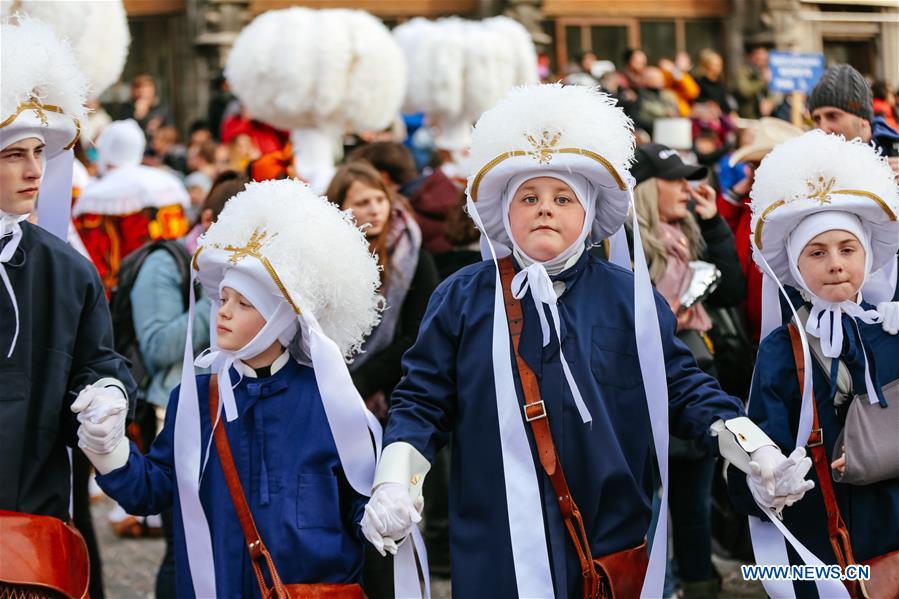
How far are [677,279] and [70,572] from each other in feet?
8.47

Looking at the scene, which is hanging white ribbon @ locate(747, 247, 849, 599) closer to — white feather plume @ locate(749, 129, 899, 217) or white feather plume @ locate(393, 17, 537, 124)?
white feather plume @ locate(749, 129, 899, 217)

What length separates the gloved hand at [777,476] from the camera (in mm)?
3275

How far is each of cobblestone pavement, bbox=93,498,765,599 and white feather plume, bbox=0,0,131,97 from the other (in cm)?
234

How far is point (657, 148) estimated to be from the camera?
5.47 meters

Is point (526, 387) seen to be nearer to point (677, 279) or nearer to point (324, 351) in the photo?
point (324, 351)

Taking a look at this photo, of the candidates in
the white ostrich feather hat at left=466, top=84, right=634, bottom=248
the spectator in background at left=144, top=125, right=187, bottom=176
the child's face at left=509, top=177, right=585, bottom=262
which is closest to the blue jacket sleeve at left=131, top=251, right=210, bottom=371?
the white ostrich feather hat at left=466, top=84, right=634, bottom=248

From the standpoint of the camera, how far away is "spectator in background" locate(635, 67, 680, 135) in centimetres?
1203

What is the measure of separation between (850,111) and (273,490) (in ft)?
9.22

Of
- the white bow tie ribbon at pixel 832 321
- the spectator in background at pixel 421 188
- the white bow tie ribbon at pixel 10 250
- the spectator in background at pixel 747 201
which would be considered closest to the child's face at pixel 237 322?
the white bow tie ribbon at pixel 10 250

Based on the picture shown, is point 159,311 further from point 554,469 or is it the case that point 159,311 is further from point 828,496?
point 828,496

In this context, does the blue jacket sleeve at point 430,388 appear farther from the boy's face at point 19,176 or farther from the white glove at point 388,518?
the boy's face at point 19,176

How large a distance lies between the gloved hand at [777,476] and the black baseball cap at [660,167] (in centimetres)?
215

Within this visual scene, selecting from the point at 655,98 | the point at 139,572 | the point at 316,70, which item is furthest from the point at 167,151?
the point at 139,572

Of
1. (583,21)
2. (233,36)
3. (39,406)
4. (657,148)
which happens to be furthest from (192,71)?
(39,406)
